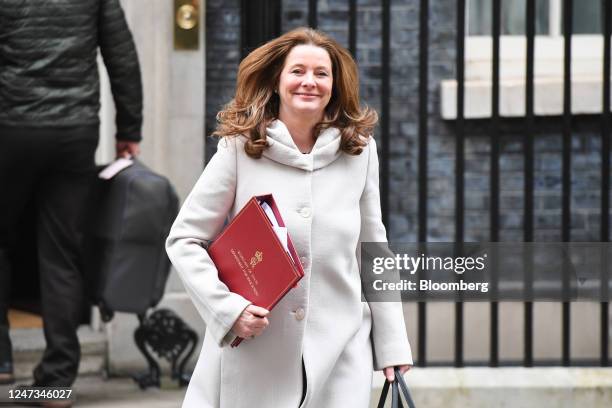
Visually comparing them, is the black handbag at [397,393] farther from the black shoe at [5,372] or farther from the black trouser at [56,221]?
the black shoe at [5,372]

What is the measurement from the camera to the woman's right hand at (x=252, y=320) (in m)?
3.78

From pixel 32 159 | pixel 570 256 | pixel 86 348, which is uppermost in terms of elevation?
pixel 32 159

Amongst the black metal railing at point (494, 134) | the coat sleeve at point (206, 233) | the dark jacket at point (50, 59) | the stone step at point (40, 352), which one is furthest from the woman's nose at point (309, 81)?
the stone step at point (40, 352)

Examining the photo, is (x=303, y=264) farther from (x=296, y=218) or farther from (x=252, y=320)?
(x=252, y=320)

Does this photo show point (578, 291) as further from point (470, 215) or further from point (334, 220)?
point (334, 220)

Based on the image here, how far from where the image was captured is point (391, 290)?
4.09 meters

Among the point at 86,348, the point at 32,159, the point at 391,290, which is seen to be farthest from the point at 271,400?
the point at 86,348

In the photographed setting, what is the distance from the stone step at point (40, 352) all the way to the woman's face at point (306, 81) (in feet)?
10.7

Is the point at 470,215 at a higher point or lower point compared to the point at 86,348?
higher

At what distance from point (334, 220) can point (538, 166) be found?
4.08m

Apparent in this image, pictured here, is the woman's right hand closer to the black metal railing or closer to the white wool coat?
the white wool coat

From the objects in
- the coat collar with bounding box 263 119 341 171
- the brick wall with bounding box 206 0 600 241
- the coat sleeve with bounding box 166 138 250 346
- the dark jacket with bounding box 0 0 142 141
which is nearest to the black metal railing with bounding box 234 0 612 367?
the dark jacket with bounding box 0 0 142 141

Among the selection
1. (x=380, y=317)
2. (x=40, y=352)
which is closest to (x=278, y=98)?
(x=380, y=317)

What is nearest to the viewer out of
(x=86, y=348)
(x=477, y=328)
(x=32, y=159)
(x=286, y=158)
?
(x=286, y=158)
